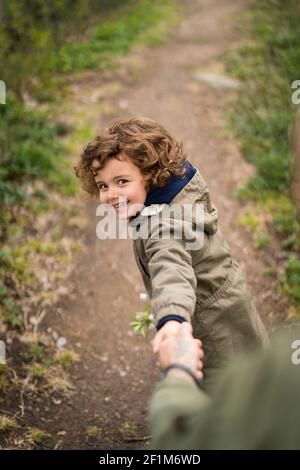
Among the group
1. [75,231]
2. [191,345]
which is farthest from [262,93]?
[191,345]

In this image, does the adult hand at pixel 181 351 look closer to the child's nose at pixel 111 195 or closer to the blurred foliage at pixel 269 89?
the child's nose at pixel 111 195

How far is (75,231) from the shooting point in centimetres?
496

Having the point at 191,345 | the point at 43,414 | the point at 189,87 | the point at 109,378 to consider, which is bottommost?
the point at 191,345

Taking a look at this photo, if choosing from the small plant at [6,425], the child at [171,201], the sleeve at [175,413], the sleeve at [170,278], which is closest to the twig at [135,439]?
the small plant at [6,425]

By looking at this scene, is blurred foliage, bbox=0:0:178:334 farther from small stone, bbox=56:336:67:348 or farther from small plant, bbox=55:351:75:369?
small stone, bbox=56:336:67:348

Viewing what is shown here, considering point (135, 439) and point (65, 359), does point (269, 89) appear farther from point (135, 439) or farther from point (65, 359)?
point (135, 439)

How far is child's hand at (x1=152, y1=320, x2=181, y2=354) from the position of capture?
1636 mm

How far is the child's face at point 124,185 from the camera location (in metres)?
2.27

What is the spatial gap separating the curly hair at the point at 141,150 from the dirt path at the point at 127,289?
184 centimetres

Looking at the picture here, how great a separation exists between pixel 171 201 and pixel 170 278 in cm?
50

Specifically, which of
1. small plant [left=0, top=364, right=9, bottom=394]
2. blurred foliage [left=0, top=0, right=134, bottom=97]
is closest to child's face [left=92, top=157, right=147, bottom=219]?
small plant [left=0, top=364, right=9, bottom=394]

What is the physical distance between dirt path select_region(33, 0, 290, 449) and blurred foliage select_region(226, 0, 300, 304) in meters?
0.19
